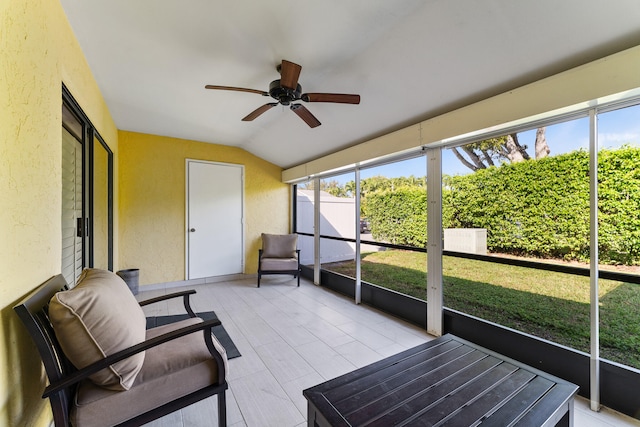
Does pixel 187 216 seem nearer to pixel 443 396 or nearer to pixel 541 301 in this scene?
pixel 443 396

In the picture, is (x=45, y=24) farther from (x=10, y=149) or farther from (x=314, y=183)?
(x=314, y=183)

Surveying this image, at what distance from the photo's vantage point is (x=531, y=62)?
1755 millimetres

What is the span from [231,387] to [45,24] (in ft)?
8.12

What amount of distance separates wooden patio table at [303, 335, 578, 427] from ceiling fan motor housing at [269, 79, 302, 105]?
2.07 m

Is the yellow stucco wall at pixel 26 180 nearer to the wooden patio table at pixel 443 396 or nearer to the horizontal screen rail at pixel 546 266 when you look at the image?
the wooden patio table at pixel 443 396

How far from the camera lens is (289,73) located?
6.29 ft

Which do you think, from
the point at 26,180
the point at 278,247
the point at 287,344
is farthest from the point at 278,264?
the point at 26,180

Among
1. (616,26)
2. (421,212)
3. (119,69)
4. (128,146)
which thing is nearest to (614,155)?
(616,26)

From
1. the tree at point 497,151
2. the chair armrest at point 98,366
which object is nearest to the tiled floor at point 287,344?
the chair armrest at point 98,366

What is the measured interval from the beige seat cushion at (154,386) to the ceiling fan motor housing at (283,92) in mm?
1935

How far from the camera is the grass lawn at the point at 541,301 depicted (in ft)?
→ 6.22

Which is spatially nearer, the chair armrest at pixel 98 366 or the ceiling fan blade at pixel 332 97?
the chair armrest at pixel 98 366

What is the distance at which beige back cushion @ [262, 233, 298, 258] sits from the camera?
187 inches

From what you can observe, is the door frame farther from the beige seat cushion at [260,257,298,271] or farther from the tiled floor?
the beige seat cushion at [260,257,298,271]
